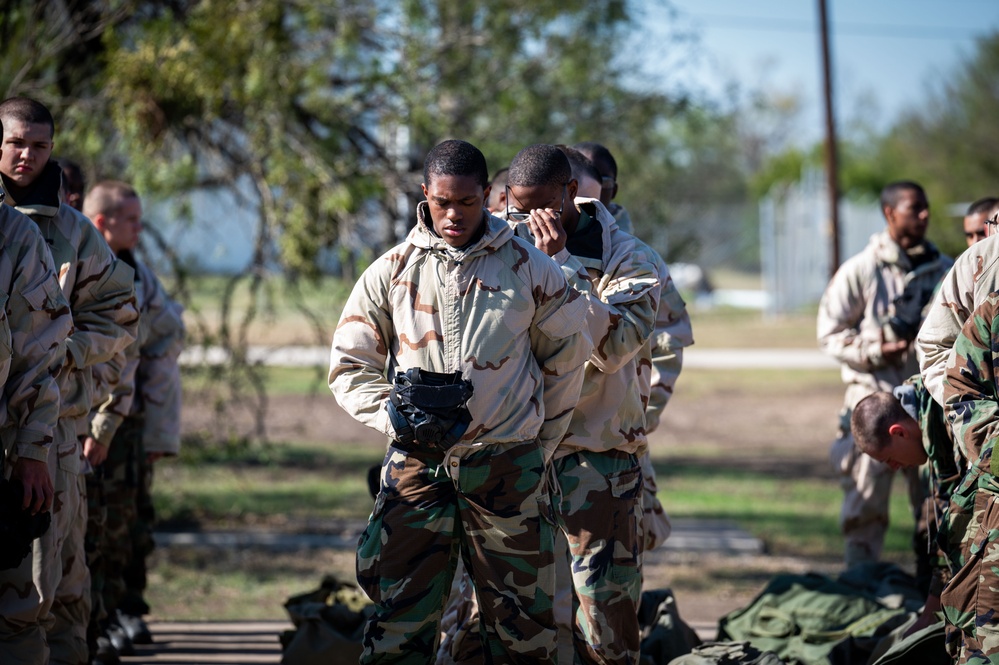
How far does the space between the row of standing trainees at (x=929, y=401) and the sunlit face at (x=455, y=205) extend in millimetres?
1693

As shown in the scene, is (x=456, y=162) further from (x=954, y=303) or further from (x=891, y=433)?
(x=891, y=433)

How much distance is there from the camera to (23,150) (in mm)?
4355

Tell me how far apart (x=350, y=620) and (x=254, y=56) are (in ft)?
17.4

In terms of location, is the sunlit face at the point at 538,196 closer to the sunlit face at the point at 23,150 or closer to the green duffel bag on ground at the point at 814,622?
the sunlit face at the point at 23,150

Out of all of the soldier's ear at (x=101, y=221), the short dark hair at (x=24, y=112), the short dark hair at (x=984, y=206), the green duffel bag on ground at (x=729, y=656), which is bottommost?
the green duffel bag on ground at (x=729, y=656)

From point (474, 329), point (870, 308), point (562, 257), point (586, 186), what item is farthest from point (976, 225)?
point (474, 329)

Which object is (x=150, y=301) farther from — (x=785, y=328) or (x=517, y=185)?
(x=785, y=328)

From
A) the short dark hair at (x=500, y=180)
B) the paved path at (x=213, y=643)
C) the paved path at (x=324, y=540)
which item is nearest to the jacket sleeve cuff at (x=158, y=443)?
the paved path at (x=213, y=643)

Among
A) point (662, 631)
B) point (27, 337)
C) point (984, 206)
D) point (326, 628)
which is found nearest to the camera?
point (27, 337)

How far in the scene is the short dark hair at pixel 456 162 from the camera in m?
3.85

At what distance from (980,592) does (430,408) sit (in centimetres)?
189

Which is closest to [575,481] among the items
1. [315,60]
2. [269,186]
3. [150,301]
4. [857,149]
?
[150,301]

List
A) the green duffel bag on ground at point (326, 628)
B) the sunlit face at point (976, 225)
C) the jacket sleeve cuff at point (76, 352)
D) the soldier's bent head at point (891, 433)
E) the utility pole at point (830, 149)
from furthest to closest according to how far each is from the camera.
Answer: the utility pole at point (830, 149), the sunlit face at point (976, 225), the green duffel bag on ground at point (326, 628), the soldier's bent head at point (891, 433), the jacket sleeve cuff at point (76, 352)

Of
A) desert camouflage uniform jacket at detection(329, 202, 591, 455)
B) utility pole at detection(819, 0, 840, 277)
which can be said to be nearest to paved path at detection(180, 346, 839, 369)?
utility pole at detection(819, 0, 840, 277)
